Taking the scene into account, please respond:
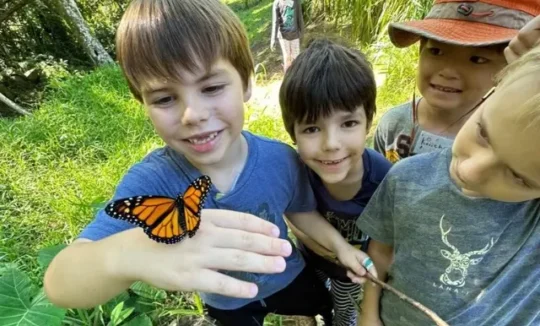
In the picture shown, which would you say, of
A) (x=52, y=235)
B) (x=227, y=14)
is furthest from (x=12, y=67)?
(x=227, y=14)

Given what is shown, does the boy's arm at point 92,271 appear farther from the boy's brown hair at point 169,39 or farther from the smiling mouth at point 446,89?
the smiling mouth at point 446,89

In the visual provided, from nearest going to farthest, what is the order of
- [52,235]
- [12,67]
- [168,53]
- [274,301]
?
[168,53], [274,301], [52,235], [12,67]

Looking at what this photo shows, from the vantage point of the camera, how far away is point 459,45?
127 centimetres

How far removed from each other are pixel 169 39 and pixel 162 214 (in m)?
0.49

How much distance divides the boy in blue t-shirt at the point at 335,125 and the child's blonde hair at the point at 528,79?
1.54ft

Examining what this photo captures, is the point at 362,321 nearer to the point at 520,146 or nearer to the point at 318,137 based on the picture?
the point at 318,137

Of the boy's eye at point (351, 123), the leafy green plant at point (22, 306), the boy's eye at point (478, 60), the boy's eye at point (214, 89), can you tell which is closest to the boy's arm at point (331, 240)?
the boy's eye at point (351, 123)

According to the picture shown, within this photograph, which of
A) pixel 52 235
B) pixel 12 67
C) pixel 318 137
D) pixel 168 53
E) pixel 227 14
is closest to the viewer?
pixel 168 53

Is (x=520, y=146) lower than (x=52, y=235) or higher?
higher

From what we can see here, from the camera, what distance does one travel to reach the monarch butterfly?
66 cm

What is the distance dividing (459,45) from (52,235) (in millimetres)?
2597

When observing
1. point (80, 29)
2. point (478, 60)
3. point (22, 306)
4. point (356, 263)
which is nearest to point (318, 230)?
point (356, 263)

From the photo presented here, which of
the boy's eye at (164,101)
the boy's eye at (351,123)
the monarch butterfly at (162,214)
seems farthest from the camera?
the boy's eye at (351,123)

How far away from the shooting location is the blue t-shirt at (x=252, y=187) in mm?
1050
